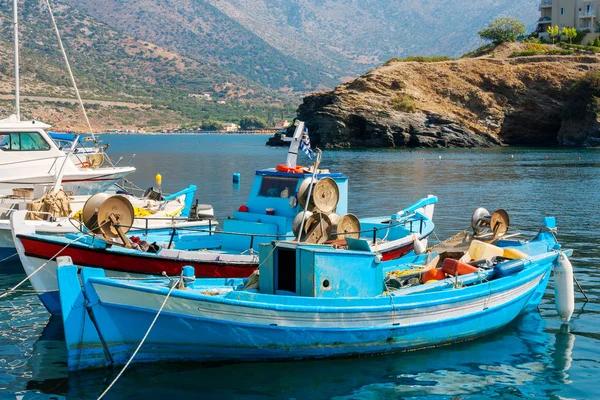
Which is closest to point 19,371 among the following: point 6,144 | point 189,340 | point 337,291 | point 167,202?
point 189,340

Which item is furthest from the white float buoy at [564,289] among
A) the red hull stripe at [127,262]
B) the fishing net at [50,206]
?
the fishing net at [50,206]

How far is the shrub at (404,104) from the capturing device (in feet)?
317

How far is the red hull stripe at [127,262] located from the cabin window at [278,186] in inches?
83.8

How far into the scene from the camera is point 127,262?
15500 mm

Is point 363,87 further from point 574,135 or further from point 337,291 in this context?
point 337,291

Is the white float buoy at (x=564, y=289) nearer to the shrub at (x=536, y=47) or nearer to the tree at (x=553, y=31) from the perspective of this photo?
the shrub at (x=536, y=47)

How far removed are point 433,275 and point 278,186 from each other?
4.51 metres

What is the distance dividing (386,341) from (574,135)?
86.0 meters

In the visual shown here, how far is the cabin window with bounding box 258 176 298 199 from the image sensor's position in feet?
56.0

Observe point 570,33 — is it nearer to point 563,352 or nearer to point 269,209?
point 269,209

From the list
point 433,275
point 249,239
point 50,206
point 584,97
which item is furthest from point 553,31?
point 433,275

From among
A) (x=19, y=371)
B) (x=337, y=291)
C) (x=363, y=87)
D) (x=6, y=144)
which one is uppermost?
(x=363, y=87)

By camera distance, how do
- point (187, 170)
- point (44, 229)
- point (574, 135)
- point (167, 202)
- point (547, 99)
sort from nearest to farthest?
point (44, 229) → point (167, 202) → point (187, 170) → point (574, 135) → point (547, 99)

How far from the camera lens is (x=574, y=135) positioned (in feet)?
302
